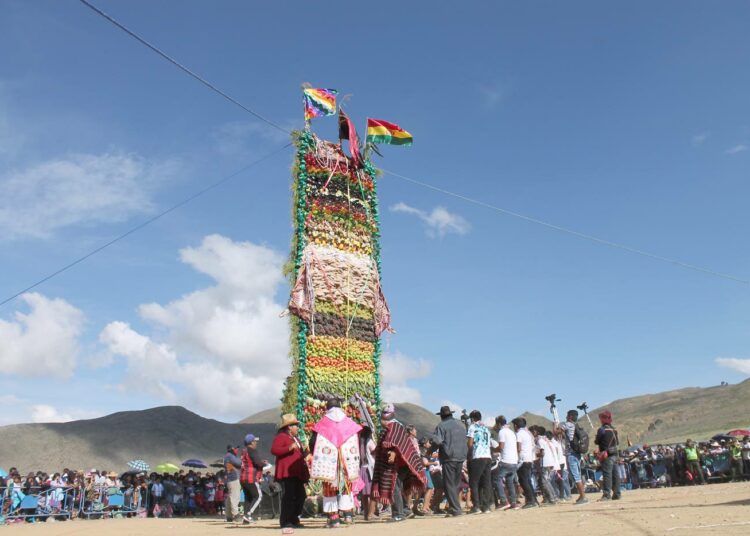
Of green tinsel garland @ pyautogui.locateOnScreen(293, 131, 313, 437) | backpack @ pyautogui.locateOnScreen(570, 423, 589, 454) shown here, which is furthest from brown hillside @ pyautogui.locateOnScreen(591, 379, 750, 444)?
green tinsel garland @ pyautogui.locateOnScreen(293, 131, 313, 437)

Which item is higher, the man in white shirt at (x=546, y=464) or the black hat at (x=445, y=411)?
the black hat at (x=445, y=411)

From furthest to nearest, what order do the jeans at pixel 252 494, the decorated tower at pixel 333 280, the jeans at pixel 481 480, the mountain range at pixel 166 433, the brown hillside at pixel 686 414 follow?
the brown hillside at pixel 686 414, the mountain range at pixel 166 433, the decorated tower at pixel 333 280, the jeans at pixel 252 494, the jeans at pixel 481 480

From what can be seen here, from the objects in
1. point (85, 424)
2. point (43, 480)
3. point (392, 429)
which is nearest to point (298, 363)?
point (392, 429)

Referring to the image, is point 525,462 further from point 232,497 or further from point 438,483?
point 232,497

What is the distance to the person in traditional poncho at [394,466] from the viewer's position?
9391 mm

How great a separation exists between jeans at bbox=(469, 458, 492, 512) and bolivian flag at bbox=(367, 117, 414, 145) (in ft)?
29.2

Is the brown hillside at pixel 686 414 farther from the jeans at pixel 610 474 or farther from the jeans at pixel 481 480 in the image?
the jeans at pixel 481 480

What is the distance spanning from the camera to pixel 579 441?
36.9 ft

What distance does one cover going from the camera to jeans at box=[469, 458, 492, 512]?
400 inches

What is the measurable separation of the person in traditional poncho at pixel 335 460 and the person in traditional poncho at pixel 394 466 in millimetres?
708

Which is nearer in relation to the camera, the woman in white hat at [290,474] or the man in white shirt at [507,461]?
the woman in white hat at [290,474]

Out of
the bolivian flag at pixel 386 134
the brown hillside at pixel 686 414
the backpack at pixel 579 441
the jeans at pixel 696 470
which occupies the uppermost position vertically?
the bolivian flag at pixel 386 134

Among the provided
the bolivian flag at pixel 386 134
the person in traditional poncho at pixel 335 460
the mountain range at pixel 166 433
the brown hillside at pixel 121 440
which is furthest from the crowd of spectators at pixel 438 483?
the brown hillside at pixel 121 440

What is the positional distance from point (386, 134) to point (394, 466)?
9531 mm
